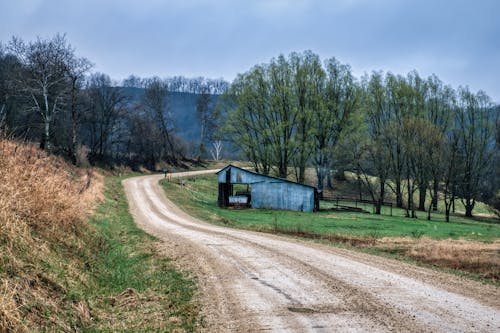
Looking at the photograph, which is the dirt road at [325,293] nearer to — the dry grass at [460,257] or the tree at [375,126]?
the dry grass at [460,257]

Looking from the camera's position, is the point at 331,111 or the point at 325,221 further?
the point at 331,111

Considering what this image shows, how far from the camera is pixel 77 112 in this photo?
57.8 m

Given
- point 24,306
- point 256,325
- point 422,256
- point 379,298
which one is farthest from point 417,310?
point 422,256

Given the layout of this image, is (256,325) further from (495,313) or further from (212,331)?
(495,313)

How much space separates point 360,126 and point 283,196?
50.1ft

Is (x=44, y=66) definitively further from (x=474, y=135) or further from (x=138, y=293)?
(x=474, y=135)

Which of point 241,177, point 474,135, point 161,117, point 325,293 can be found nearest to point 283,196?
point 241,177

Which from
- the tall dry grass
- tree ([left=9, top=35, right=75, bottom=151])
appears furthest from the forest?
the tall dry grass

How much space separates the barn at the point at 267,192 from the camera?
1865 inches

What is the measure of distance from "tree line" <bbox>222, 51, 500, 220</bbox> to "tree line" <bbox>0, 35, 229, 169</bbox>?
424 inches

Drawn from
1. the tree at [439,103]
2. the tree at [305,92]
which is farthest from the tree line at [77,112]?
the tree at [439,103]

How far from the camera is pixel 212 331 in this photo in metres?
7.46

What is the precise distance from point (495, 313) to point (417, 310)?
159cm

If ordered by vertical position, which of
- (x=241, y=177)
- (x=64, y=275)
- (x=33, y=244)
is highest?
(x=241, y=177)
